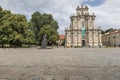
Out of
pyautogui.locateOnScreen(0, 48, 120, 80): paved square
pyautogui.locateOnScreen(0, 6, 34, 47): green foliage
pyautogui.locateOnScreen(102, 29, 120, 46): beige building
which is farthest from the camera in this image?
pyautogui.locateOnScreen(102, 29, 120, 46): beige building

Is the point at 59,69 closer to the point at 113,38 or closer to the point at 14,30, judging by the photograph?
the point at 14,30

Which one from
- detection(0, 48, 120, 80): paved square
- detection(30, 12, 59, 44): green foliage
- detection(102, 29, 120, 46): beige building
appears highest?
detection(30, 12, 59, 44): green foliage

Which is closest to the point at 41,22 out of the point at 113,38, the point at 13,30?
the point at 13,30

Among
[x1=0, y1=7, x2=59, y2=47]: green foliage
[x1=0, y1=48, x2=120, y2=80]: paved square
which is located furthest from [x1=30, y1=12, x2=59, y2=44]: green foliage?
[x1=0, y1=48, x2=120, y2=80]: paved square

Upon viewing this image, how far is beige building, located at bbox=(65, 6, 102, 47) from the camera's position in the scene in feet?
265

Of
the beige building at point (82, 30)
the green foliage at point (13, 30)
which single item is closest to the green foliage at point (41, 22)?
the beige building at point (82, 30)

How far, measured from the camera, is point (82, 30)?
81.8 meters

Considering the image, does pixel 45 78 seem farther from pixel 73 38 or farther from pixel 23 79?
pixel 73 38


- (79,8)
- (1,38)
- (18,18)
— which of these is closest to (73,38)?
(79,8)

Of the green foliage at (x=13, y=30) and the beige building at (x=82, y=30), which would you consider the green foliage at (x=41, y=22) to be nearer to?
the beige building at (x=82, y=30)

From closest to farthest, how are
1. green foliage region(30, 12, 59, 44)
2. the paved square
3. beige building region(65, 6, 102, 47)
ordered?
the paved square, green foliage region(30, 12, 59, 44), beige building region(65, 6, 102, 47)

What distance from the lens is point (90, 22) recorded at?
81.9 meters

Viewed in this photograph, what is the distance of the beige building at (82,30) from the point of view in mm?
80625

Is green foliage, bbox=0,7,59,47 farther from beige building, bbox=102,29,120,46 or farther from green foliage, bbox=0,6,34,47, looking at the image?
beige building, bbox=102,29,120,46
